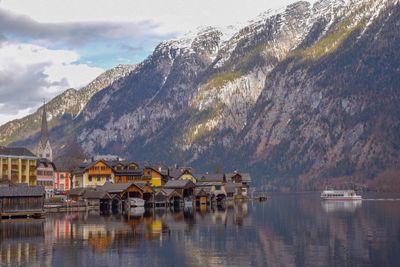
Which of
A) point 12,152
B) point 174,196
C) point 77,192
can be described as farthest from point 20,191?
point 174,196

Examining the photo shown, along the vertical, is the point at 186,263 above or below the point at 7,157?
below

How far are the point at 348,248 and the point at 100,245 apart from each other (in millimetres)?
29332

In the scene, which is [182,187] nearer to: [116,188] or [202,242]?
[116,188]

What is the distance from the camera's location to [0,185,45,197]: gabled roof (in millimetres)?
A: 130750

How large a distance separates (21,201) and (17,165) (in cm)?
5328

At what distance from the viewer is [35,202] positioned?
136000mm

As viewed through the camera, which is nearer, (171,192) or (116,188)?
(116,188)

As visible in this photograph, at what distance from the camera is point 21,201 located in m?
133

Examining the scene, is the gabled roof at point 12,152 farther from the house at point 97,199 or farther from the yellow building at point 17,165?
the house at point 97,199

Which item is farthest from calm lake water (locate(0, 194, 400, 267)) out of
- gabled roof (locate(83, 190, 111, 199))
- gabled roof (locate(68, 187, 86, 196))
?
gabled roof (locate(68, 187, 86, 196))

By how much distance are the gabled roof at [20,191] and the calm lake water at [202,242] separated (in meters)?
5.92

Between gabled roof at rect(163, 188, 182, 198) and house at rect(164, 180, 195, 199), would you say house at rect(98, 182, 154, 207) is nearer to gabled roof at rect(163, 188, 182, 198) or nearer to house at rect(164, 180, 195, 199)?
gabled roof at rect(163, 188, 182, 198)

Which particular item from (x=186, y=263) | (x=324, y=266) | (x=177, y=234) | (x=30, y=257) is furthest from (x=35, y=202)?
(x=324, y=266)

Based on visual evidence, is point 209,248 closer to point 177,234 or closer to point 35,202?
point 177,234
